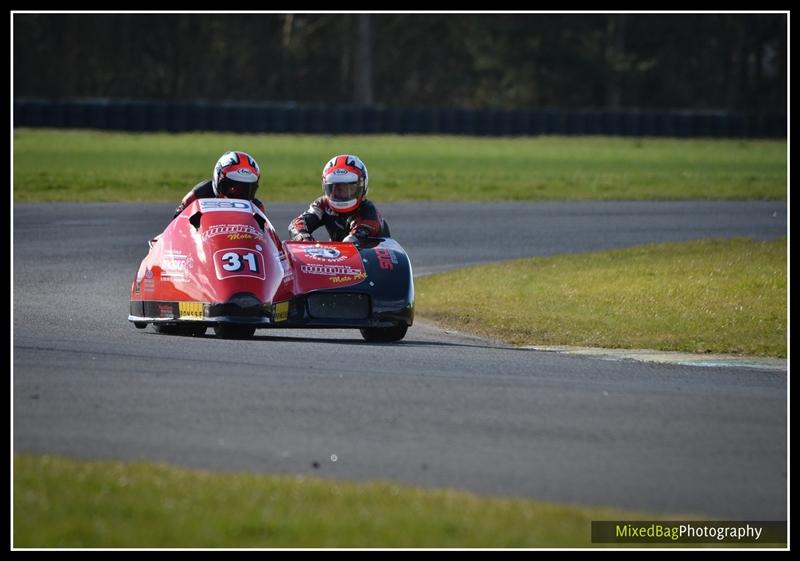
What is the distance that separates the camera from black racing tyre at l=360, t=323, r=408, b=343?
A: 36.0 feet

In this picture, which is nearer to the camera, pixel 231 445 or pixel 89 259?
pixel 231 445

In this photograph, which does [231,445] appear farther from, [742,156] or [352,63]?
[352,63]

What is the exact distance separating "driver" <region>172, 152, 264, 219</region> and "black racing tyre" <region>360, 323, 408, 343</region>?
138 cm

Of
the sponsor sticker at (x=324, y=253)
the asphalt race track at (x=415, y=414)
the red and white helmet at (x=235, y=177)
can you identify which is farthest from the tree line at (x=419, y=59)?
the asphalt race track at (x=415, y=414)

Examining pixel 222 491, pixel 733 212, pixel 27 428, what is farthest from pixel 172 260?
pixel 733 212

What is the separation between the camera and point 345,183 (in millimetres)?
11594

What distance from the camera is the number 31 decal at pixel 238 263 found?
10008mm

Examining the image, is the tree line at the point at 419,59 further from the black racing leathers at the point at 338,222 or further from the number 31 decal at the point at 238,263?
the number 31 decal at the point at 238,263

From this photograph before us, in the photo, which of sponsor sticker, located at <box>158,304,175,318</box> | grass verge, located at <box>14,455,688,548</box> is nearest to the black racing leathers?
sponsor sticker, located at <box>158,304,175,318</box>

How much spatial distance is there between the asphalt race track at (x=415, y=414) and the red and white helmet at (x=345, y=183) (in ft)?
3.50

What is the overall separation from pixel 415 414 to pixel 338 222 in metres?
4.69

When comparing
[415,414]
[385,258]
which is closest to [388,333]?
[385,258]

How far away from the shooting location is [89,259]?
17047 millimetres

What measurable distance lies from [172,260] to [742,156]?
31100 mm
